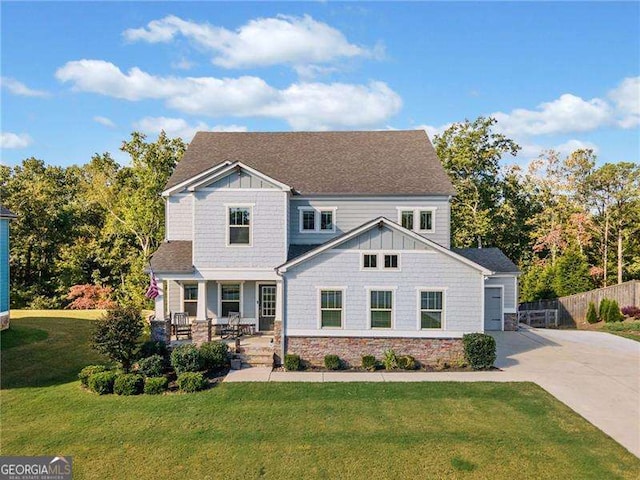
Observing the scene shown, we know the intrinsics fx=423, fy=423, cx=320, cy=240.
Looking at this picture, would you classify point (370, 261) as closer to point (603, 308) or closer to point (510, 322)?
point (510, 322)

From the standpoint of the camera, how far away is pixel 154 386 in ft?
41.2

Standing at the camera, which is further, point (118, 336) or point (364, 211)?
point (364, 211)

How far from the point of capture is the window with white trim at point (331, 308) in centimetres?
1541

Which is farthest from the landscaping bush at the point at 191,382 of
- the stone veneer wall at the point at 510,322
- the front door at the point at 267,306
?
the stone veneer wall at the point at 510,322

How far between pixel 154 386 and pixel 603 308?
24844mm

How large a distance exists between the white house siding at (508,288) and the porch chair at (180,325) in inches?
587

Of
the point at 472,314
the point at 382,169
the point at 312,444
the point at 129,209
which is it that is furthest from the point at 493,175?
the point at 312,444

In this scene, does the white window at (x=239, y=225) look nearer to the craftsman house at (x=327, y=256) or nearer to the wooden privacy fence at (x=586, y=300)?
the craftsman house at (x=327, y=256)

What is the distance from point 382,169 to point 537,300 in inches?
647

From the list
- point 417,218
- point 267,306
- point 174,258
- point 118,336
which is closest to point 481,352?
point 417,218

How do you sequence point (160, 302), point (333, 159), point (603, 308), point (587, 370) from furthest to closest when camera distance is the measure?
point (603, 308)
point (333, 159)
point (160, 302)
point (587, 370)

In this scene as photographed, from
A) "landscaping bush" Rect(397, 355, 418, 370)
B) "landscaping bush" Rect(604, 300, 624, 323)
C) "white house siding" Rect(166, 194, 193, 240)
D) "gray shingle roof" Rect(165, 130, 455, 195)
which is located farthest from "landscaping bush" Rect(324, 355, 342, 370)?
"landscaping bush" Rect(604, 300, 624, 323)

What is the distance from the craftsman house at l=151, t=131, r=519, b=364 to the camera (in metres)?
15.3

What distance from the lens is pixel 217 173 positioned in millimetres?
16969
